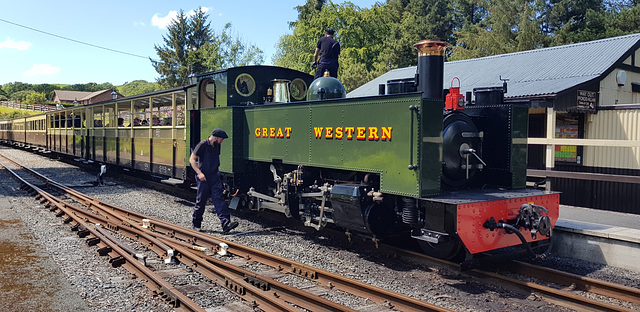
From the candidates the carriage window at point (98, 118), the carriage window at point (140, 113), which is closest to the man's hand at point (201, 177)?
the carriage window at point (140, 113)

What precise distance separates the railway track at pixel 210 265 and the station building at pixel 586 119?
4.49m

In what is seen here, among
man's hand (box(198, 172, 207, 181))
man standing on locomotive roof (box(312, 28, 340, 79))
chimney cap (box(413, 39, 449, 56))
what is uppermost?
man standing on locomotive roof (box(312, 28, 340, 79))

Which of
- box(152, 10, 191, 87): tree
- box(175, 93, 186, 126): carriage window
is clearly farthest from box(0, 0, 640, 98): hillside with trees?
box(175, 93, 186, 126): carriage window

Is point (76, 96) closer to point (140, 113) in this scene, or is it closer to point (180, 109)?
point (140, 113)

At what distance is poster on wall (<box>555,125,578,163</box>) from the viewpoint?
11.5 meters

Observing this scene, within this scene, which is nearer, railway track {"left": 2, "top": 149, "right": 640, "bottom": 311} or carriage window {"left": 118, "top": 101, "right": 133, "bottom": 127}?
railway track {"left": 2, "top": 149, "right": 640, "bottom": 311}

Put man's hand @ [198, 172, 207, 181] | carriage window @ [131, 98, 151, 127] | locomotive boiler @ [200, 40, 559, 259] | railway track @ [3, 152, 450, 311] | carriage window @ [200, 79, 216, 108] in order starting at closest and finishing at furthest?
railway track @ [3, 152, 450, 311], locomotive boiler @ [200, 40, 559, 259], man's hand @ [198, 172, 207, 181], carriage window @ [200, 79, 216, 108], carriage window @ [131, 98, 151, 127]

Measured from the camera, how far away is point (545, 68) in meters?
14.0

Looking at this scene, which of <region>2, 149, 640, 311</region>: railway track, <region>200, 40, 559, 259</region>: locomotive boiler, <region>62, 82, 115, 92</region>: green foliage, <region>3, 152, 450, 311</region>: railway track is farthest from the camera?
<region>62, 82, 115, 92</region>: green foliage

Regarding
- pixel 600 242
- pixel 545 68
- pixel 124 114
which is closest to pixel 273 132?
pixel 600 242

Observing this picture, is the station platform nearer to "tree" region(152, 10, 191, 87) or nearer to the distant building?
"tree" region(152, 10, 191, 87)

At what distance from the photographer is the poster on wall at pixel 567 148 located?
1148 centimetres

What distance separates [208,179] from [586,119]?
839cm

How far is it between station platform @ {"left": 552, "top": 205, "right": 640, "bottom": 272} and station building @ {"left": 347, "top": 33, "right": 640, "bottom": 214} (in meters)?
1.31
